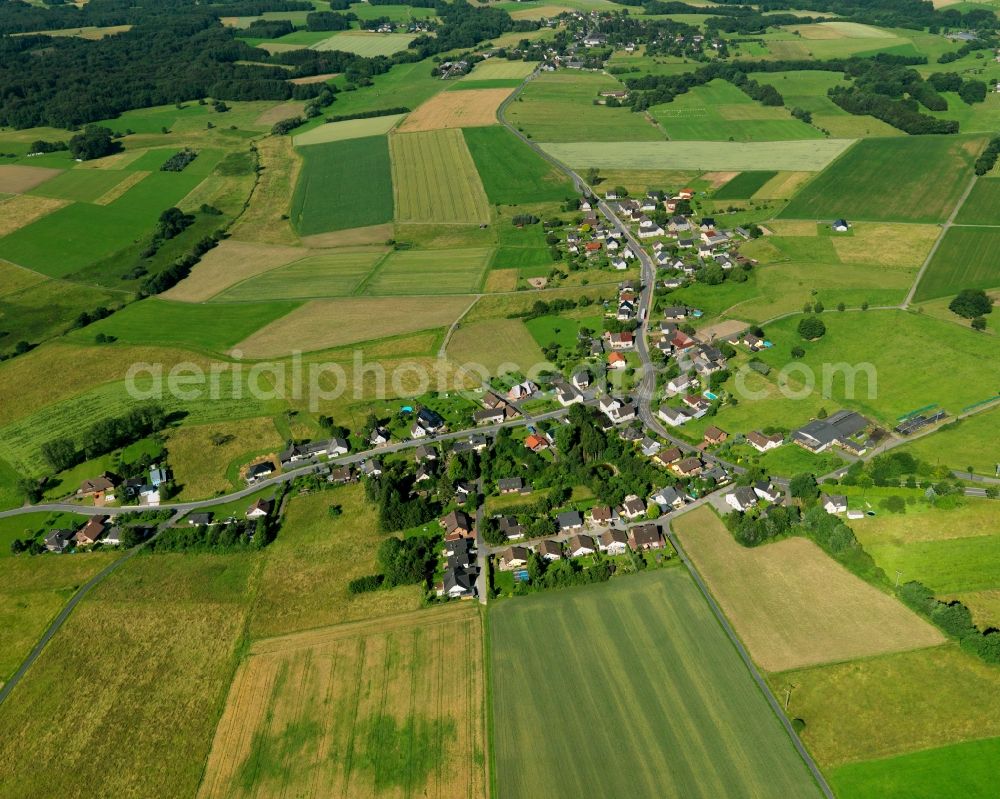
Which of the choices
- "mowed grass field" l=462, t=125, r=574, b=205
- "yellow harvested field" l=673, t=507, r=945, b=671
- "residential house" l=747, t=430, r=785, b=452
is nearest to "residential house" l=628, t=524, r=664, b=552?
"yellow harvested field" l=673, t=507, r=945, b=671

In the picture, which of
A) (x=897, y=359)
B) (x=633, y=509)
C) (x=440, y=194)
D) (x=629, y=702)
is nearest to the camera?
(x=629, y=702)

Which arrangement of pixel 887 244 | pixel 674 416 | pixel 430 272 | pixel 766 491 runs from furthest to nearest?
pixel 430 272 < pixel 887 244 < pixel 674 416 < pixel 766 491

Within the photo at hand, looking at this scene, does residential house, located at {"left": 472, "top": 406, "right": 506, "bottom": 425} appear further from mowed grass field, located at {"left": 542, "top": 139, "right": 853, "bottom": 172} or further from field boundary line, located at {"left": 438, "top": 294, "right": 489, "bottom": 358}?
mowed grass field, located at {"left": 542, "top": 139, "right": 853, "bottom": 172}

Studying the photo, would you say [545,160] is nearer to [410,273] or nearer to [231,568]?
[410,273]

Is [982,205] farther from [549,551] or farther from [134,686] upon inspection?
[134,686]

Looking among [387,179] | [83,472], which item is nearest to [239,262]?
[387,179]

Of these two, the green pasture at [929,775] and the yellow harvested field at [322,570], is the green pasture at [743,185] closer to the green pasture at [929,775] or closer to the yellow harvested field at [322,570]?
the yellow harvested field at [322,570]

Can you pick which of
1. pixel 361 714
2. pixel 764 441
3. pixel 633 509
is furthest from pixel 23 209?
pixel 764 441
